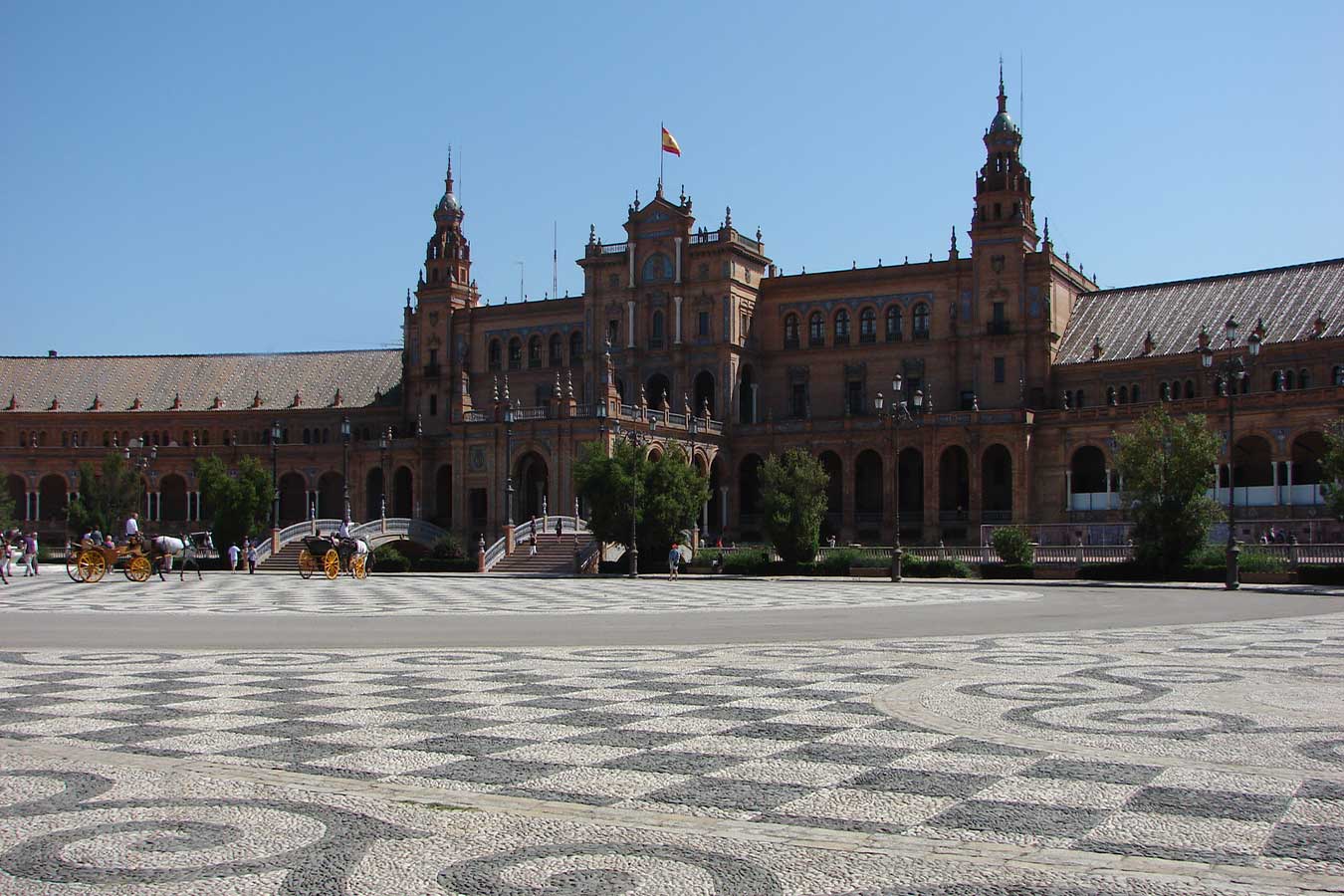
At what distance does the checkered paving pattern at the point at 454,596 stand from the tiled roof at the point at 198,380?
187ft

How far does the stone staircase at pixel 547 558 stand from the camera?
209ft

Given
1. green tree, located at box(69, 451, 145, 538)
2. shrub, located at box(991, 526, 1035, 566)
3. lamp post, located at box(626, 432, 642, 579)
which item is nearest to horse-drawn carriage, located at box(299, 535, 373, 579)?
lamp post, located at box(626, 432, 642, 579)

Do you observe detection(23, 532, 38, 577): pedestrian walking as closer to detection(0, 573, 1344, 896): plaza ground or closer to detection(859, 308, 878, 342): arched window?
detection(0, 573, 1344, 896): plaza ground

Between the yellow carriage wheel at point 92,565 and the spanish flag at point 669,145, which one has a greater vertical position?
the spanish flag at point 669,145

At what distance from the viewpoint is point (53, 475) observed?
104 meters

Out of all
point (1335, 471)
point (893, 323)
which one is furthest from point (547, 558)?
point (1335, 471)

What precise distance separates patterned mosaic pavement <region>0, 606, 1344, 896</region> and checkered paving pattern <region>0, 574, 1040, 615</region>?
588 inches

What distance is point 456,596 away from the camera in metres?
36.5

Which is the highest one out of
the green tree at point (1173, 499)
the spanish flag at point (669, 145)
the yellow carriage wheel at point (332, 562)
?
the spanish flag at point (669, 145)

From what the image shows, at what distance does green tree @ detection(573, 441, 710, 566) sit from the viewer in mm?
60875

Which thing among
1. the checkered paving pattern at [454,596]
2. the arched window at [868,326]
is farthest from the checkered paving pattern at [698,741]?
the arched window at [868,326]

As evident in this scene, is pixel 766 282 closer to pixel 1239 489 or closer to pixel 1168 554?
pixel 1239 489

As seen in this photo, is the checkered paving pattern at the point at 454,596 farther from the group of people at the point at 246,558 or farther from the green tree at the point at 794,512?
the group of people at the point at 246,558

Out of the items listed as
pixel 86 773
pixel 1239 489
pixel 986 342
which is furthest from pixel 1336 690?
pixel 986 342
